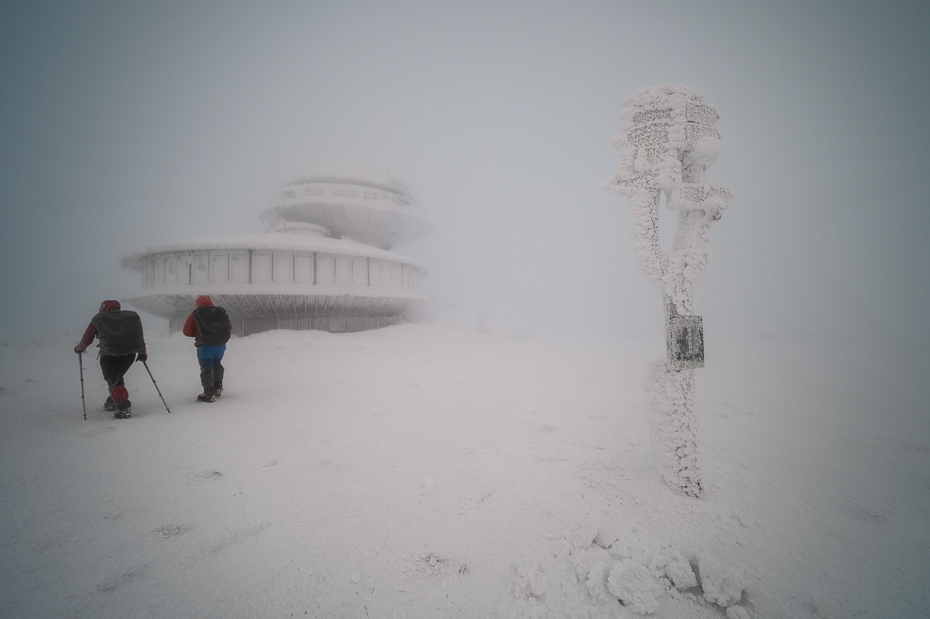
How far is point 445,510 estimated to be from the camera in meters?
2.35

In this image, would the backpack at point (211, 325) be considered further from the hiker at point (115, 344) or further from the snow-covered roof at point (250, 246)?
the snow-covered roof at point (250, 246)

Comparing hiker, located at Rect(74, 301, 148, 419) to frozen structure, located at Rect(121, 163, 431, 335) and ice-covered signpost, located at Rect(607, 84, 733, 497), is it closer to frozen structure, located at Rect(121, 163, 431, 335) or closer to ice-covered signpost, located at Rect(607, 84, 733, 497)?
frozen structure, located at Rect(121, 163, 431, 335)

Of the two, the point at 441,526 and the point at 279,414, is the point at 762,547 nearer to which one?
the point at 441,526

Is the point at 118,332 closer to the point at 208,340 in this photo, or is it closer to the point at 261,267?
the point at 208,340

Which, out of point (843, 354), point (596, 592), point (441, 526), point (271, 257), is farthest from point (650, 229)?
point (843, 354)

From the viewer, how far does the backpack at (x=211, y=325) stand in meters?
4.59

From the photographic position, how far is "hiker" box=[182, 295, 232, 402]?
4.57 metres

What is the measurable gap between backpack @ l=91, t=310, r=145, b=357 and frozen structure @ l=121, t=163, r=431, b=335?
5.60 metres

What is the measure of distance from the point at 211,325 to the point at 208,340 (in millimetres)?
227

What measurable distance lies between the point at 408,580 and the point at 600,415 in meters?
3.53

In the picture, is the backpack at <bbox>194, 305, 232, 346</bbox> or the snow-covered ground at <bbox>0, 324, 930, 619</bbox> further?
the backpack at <bbox>194, 305, 232, 346</bbox>

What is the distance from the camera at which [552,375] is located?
716 centimetres

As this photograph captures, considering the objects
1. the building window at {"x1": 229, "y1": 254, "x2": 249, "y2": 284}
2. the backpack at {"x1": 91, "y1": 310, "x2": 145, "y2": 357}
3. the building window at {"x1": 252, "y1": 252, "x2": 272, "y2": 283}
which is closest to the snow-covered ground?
the backpack at {"x1": 91, "y1": 310, "x2": 145, "y2": 357}

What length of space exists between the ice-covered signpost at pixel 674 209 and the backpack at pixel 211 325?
5392 millimetres
